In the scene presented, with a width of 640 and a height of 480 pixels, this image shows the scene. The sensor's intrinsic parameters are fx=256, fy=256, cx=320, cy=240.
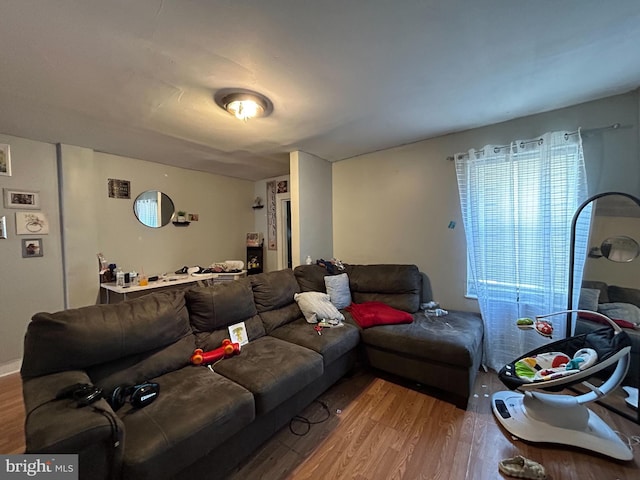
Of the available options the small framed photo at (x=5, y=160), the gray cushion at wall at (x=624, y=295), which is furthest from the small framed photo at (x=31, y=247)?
the gray cushion at wall at (x=624, y=295)

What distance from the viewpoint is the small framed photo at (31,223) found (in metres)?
2.67

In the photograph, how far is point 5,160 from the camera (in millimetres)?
2580

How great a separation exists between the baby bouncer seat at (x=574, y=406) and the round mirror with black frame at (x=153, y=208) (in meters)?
4.34

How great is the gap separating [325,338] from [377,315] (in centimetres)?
65

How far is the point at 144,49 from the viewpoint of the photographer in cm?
145

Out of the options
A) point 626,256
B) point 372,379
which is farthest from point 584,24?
point 372,379

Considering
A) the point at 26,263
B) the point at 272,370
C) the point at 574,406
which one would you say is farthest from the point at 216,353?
the point at 26,263

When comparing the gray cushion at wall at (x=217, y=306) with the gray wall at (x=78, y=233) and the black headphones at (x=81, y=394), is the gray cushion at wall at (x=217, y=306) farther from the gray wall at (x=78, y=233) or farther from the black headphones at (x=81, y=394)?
the gray wall at (x=78, y=233)

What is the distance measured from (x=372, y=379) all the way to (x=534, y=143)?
104 inches

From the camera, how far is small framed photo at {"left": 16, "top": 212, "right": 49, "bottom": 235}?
267 centimetres

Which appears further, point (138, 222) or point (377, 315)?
point (138, 222)

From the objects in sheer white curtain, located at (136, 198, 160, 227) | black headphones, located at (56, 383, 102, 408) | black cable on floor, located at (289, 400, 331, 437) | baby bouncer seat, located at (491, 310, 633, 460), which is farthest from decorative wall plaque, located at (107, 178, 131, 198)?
baby bouncer seat, located at (491, 310, 633, 460)

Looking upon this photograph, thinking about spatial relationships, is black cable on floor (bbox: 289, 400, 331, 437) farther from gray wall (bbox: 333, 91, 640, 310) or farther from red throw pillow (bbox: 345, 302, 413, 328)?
gray wall (bbox: 333, 91, 640, 310)

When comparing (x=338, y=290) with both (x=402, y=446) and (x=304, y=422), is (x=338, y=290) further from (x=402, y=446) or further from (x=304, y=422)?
(x=402, y=446)
